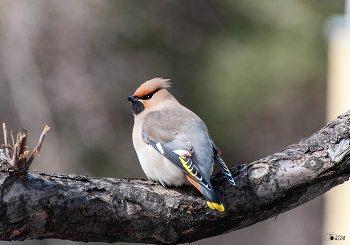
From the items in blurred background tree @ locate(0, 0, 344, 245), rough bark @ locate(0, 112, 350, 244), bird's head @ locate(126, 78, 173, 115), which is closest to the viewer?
rough bark @ locate(0, 112, 350, 244)

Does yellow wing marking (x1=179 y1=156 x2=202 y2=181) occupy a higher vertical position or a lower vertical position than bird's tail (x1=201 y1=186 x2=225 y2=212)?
A: higher

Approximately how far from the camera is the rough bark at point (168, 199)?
340 cm

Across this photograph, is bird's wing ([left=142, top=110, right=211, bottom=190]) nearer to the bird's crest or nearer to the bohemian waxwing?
the bohemian waxwing

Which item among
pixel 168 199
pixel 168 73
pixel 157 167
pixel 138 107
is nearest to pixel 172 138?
pixel 157 167

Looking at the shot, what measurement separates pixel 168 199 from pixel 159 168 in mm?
488

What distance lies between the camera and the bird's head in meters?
5.21

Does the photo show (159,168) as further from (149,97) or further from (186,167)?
(149,97)

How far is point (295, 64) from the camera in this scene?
11016 millimetres

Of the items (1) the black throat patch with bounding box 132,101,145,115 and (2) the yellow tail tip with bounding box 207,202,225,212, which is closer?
(2) the yellow tail tip with bounding box 207,202,225,212

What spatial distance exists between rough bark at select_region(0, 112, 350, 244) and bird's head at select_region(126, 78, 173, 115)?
4.04 feet

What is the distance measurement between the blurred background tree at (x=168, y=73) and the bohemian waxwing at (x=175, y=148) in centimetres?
405

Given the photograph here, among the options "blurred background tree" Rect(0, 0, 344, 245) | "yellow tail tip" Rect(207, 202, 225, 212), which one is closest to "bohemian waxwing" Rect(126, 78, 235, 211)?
"yellow tail tip" Rect(207, 202, 225, 212)

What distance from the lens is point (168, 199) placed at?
3857mm

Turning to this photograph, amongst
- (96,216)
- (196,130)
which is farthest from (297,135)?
(96,216)
